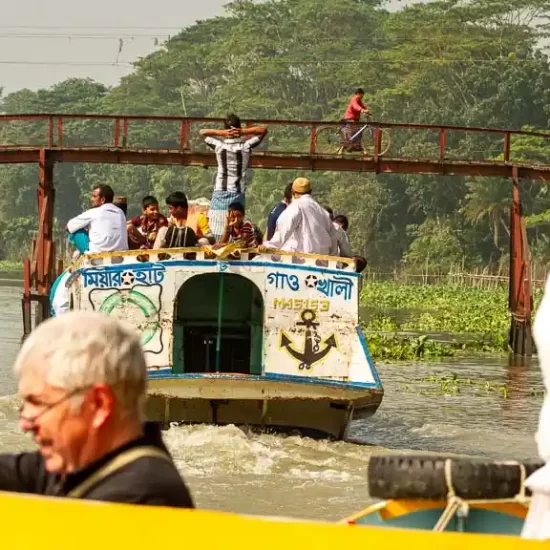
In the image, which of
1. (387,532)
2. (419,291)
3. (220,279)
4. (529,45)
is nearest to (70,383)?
(387,532)

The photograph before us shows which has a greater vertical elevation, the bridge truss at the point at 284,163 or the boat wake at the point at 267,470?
the bridge truss at the point at 284,163

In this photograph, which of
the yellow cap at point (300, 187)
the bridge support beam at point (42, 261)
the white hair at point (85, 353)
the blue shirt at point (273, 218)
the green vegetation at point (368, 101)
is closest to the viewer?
the white hair at point (85, 353)

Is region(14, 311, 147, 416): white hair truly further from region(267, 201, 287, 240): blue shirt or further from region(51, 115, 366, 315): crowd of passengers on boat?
region(267, 201, 287, 240): blue shirt

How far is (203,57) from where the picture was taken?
94.2 m

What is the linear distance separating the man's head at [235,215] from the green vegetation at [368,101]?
3963cm

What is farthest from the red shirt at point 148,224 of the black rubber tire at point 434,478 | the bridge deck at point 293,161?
the bridge deck at point 293,161

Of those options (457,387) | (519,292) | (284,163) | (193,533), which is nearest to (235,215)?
(457,387)

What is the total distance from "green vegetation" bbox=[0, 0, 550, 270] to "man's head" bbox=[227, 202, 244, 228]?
3963cm

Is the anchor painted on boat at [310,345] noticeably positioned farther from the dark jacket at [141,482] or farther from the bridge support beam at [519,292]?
the bridge support beam at [519,292]

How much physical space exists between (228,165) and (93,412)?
432 inches

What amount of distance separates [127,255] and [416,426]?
4.25 metres

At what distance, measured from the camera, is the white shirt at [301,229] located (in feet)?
42.8

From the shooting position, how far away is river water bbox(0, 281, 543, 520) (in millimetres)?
10883

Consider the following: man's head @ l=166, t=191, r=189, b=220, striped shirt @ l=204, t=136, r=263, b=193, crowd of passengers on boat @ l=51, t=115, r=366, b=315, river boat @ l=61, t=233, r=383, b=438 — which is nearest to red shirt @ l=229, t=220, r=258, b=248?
crowd of passengers on boat @ l=51, t=115, r=366, b=315
